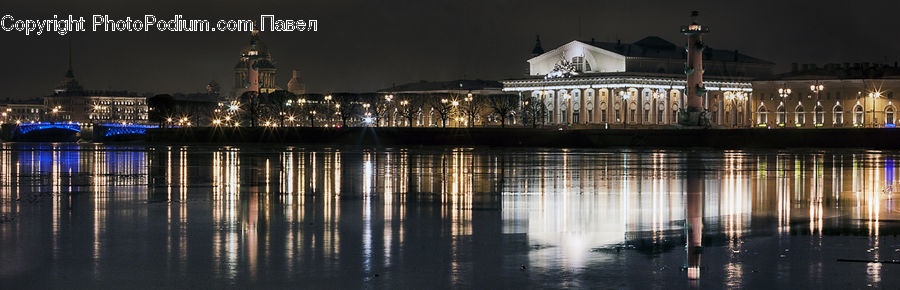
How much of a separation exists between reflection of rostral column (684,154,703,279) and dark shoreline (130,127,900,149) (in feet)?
172

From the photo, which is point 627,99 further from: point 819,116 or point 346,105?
point 346,105

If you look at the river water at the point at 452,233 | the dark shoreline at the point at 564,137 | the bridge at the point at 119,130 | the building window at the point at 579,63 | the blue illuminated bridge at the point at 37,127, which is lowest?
the river water at the point at 452,233

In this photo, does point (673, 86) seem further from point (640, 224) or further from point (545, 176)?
point (640, 224)

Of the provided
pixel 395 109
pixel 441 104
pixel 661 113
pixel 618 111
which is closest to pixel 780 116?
pixel 661 113

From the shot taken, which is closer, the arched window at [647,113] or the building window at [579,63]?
the arched window at [647,113]

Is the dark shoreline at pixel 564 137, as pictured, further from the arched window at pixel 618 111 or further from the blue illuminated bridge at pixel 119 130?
the arched window at pixel 618 111

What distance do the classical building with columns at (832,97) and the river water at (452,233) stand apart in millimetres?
98722

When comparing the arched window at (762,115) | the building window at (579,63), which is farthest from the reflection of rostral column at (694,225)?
the building window at (579,63)

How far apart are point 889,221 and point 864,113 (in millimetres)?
111677

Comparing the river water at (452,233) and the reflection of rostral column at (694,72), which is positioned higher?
the reflection of rostral column at (694,72)

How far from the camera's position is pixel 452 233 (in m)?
22.8

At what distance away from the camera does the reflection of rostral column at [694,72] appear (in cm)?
10744

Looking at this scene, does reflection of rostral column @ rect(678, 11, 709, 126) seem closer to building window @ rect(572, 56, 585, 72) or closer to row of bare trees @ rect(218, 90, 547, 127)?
row of bare trees @ rect(218, 90, 547, 127)

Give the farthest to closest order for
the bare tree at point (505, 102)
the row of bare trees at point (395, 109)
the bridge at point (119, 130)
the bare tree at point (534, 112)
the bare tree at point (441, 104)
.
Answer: the bridge at point (119, 130) → the bare tree at point (505, 102) → the row of bare trees at point (395, 109) → the bare tree at point (441, 104) → the bare tree at point (534, 112)
